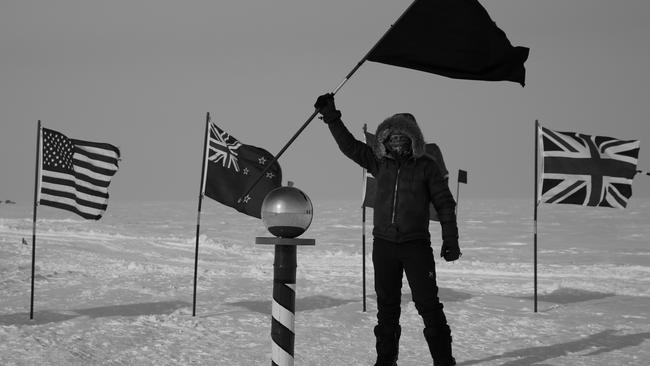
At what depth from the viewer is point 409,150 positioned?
499cm

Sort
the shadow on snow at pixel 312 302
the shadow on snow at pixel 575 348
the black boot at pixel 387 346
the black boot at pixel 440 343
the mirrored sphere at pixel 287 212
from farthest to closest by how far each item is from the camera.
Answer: the shadow on snow at pixel 312 302 < the shadow on snow at pixel 575 348 < the black boot at pixel 387 346 < the black boot at pixel 440 343 < the mirrored sphere at pixel 287 212

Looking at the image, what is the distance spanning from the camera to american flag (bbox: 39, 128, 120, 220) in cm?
803

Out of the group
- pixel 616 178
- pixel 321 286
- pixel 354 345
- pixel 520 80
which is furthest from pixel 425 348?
pixel 321 286

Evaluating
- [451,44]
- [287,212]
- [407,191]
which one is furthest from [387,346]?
[451,44]

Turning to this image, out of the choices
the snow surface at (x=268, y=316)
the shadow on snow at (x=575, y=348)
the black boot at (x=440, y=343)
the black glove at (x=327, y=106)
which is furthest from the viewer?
the snow surface at (x=268, y=316)

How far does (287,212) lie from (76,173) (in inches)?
212

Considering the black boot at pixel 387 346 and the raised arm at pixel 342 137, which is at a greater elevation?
the raised arm at pixel 342 137

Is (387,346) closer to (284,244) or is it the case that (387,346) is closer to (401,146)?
(401,146)

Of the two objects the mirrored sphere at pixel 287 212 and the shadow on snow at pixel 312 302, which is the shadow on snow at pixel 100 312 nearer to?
the shadow on snow at pixel 312 302

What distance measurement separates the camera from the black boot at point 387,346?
500 cm

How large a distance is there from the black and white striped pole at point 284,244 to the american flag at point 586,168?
604 cm

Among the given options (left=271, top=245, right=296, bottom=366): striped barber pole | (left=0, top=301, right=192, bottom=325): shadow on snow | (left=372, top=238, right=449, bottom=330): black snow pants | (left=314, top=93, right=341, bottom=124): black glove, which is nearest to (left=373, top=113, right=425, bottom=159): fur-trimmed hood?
(left=314, top=93, right=341, bottom=124): black glove

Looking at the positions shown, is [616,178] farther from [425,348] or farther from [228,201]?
[228,201]

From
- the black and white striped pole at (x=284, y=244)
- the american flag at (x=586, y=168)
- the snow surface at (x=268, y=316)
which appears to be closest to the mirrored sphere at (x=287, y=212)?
the black and white striped pole at (x=284, y=244)
